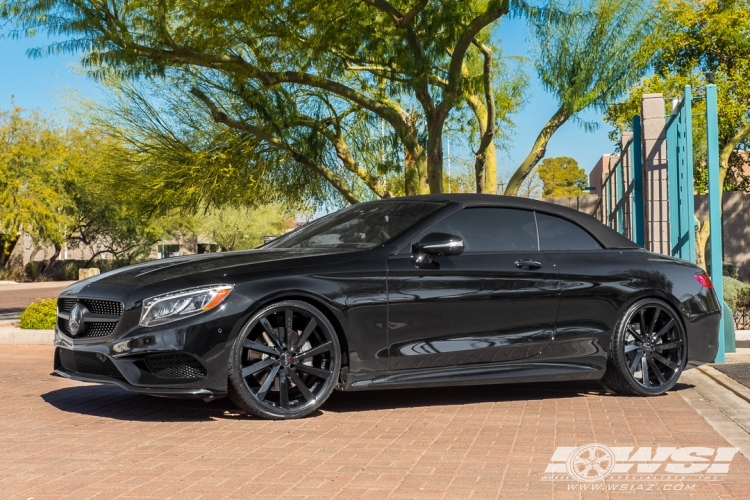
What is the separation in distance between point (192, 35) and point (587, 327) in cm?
983

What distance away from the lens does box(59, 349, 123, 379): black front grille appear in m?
6.57

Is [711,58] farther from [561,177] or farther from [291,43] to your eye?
[561,177]

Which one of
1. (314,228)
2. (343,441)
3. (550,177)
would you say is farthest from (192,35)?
(550,177)

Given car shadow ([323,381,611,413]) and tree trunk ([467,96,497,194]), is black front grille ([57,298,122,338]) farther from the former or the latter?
tree trunk ([467,96,497,194])

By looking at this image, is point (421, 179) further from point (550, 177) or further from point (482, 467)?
point (550, 177)

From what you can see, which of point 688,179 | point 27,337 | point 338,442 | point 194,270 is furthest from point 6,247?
point 338,442

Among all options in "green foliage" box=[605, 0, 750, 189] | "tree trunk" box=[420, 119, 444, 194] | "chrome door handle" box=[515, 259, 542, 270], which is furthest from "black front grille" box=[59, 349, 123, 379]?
"green foliage" box=[605, 0, 750, 189]

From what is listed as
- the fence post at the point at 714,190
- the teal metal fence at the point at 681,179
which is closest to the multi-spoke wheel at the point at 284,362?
the fence post at the point at 714,190

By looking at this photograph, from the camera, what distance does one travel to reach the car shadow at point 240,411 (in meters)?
7.07

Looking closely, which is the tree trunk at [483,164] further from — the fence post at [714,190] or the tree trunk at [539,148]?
the fence post at [714,190]

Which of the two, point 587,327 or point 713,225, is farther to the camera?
point 713,225

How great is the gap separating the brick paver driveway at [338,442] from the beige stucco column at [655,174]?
3.95 m

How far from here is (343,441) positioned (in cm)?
612

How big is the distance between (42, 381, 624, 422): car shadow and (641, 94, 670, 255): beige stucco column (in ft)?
12.0
